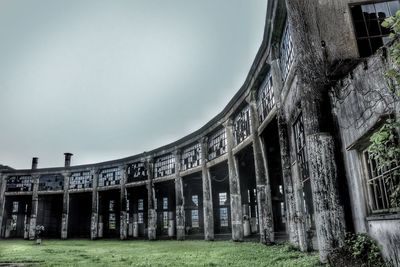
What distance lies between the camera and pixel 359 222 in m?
6.56

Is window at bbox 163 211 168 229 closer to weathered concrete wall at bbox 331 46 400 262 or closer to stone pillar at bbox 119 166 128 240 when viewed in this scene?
stone pillar at bbox 119 166 128 240

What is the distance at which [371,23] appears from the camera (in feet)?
27.3

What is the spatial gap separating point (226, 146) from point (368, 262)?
48.7 feet

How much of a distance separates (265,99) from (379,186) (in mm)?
9540

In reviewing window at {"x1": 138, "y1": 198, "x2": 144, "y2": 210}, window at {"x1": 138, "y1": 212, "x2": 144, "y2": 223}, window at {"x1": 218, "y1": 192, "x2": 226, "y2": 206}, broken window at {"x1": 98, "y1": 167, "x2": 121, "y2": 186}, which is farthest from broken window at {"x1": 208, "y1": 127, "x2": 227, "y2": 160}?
window at {"x1": 138, "y1": 212, "x2": 144, "y2": 223}

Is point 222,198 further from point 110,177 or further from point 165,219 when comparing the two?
point 110,177

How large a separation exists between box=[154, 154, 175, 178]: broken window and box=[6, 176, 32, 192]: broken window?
1721 cm

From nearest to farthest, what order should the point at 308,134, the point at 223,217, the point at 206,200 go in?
the point at 308,134
the point at 206,200
the point at 223,217

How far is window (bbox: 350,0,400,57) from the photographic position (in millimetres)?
8152

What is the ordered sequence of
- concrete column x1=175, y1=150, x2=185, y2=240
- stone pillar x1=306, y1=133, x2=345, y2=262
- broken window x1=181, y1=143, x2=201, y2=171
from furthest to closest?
concrete column x1=175, y1=150, x2=185, y2=240, broken window x1=181, y1=143, x2=201, y2=171, stone pillar x1=306, y1=133, x2=345, y2=262

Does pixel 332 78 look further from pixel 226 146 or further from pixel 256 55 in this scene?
pixel 226 146

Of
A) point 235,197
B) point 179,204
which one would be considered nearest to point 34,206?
point 179,204

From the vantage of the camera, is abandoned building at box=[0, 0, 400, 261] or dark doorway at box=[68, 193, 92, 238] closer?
abandoned building at box=[0, 0, 400, 261]

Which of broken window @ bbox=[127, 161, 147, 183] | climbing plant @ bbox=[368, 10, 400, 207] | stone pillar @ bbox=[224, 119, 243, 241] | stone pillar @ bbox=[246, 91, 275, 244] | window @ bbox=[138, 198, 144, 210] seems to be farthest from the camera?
window @ bbox=[138, 198, 144, 210]
